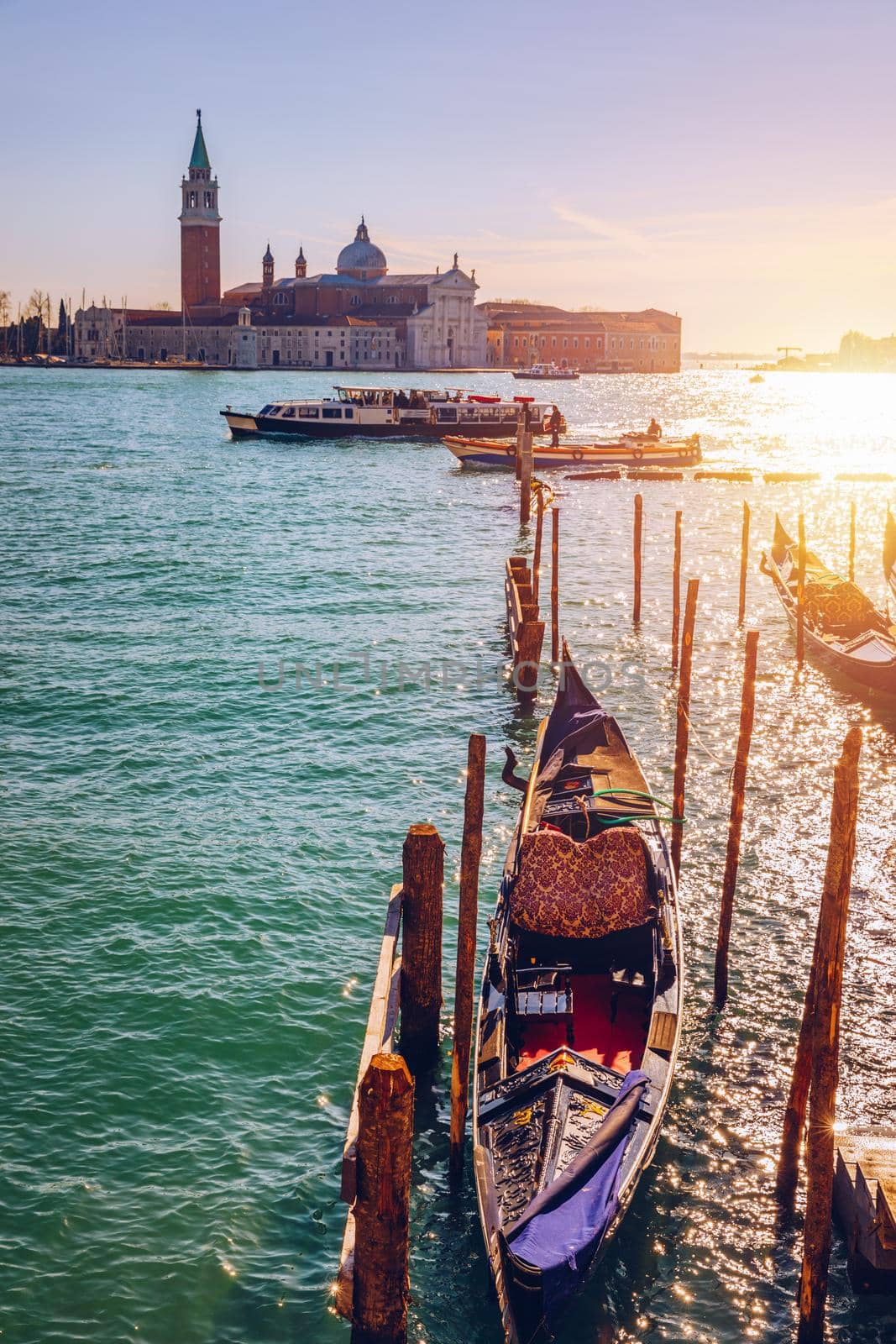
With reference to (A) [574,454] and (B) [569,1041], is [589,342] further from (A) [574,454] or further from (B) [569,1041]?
(B) [569,1041]

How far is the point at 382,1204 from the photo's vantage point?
5469 millimetres

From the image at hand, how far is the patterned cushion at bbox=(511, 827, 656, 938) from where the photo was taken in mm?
8578

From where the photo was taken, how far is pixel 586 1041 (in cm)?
774

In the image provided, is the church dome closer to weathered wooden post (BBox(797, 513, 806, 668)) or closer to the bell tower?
the bell tower

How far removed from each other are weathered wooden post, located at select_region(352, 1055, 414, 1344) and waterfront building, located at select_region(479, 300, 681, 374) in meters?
156

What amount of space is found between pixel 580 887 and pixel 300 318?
141 meters

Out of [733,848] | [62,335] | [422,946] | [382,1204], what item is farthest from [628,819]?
[62,335]

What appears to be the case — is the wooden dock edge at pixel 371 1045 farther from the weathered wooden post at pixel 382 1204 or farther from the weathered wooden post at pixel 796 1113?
the weathered wooden post at pixel 796 1113

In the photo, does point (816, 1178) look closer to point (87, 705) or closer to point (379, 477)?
point (87, 705)

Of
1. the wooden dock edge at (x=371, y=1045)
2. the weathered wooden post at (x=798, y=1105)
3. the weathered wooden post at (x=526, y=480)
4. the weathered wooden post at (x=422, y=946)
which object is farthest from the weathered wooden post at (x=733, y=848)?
the weathered wooden post at (x=526, y=480)

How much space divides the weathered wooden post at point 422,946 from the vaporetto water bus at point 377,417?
159 feet

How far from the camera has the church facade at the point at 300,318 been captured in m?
139

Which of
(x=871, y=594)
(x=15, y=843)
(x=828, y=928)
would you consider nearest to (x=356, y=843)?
(x=15, y=843)

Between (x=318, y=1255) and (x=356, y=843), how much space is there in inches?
212
